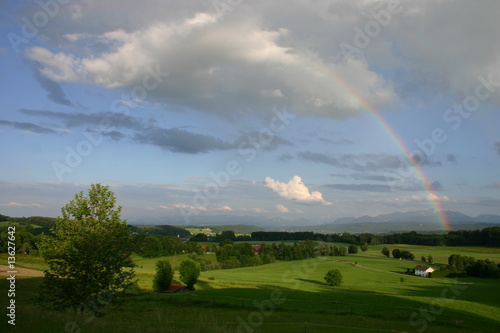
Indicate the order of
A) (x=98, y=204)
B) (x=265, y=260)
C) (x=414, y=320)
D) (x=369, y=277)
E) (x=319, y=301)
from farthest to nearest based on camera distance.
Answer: (x=265, y=260) < (x=369, y=277) < (x=319, y=301) < (x=414, y=320) < (x=98, y=204)

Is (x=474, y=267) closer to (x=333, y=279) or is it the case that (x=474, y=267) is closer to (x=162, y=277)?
(x=333, y=279)

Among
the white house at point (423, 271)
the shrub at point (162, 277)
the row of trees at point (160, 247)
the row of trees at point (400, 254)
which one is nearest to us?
the shrub at point (162, 277)

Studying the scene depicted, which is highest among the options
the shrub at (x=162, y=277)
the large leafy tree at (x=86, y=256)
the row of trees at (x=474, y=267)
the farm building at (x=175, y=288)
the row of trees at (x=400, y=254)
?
the large leafy tree at (x=86, y=256)

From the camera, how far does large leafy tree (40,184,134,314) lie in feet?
62.2

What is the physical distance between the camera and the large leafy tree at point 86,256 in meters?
19.0

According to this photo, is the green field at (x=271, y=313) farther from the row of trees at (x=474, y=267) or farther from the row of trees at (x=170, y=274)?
the row of trees at (x=474, y=267)

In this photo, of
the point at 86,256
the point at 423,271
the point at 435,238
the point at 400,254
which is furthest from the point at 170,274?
the point at 435,238

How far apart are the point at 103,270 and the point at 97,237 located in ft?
6.64

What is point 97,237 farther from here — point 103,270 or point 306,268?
point 306,268

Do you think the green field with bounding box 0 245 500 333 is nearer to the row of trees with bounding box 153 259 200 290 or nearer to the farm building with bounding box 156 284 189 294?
the row of trees with bounding box 153 259 200 290

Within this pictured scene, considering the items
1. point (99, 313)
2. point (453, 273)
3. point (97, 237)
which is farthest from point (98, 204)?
point (453, 273)

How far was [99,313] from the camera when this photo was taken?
794 inches

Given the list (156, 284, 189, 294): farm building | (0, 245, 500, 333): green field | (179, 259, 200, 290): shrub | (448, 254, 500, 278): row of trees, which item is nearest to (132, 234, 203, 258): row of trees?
(0, 245, 500, 333): green field

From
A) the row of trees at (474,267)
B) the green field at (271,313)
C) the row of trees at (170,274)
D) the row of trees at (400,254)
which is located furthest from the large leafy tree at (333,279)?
the row of trees at (400,254)
